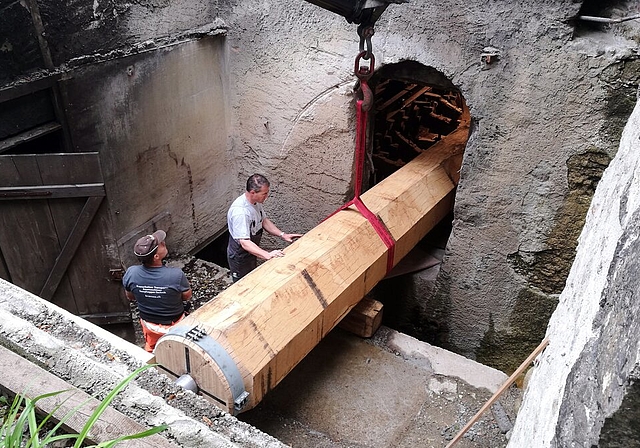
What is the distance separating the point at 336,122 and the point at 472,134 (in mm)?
1259

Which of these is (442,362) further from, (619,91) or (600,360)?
(600,360)

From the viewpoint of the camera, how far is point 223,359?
2.58 meters

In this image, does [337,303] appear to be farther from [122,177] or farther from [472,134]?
[122,177]

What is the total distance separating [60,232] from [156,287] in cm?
107

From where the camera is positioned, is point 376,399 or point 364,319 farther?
point 364,319

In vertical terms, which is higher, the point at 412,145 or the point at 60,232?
the point at 60,232

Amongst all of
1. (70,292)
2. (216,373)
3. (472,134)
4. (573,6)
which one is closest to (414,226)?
(472,134)

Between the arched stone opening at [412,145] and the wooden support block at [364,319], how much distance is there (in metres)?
0.96

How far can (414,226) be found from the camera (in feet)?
13.8

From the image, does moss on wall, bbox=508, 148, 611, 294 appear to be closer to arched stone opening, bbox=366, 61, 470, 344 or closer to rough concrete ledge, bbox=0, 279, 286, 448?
arched stone opening, bbox=366, 61, 470, 344

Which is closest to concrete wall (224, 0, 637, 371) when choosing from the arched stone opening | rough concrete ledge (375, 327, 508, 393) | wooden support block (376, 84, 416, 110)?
the arched stone opening

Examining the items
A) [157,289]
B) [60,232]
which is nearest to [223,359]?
[157,289]

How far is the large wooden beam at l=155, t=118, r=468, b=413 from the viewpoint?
Result: 2635 millimetres

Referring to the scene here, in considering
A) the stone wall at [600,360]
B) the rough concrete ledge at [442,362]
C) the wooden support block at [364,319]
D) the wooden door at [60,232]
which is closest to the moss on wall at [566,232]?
the rough concrete ledge at [442,362]
